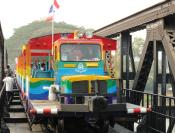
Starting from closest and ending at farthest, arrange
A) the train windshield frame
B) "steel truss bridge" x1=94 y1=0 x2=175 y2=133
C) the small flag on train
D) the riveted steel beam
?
the riveted steel beam, "steel truss bridge" x1=94 y1=0 x2=175 y2=133, the train windshield frame, the small flag on train

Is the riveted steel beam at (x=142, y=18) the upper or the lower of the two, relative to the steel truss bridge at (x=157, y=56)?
upper

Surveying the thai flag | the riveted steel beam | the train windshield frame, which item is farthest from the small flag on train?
the train windshield frame

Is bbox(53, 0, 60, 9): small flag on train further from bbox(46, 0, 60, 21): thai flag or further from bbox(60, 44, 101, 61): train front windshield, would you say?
bbox(60, 44, 101, 61): train front windshield

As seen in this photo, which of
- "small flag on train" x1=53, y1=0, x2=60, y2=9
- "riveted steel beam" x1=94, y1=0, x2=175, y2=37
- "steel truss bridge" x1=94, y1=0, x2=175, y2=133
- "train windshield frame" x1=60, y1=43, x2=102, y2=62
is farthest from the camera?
"small flag on train" x1=53, y1=0, x2=60, y2=9

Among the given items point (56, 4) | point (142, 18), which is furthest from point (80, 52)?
point (56, 4)

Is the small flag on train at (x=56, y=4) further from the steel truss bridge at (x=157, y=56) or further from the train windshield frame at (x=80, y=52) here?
the train windshield frame at (x=80, y=52)

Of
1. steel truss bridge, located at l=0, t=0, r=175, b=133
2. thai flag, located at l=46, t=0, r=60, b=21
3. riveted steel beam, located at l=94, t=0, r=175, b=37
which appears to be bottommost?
steel truss bridge, located at l=0, t=0, r=175, b=133

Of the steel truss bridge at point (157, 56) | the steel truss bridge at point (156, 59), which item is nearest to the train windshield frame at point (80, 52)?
the steel truss bridge at point (156, 59)

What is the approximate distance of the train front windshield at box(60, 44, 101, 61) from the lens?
12.2 m

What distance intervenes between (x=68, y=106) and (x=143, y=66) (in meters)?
3.89

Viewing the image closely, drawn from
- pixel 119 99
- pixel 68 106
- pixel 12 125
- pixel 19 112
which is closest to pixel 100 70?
pixel 119 99

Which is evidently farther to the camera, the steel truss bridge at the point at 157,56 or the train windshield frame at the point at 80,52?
the train windshield frame at the point at 80,52

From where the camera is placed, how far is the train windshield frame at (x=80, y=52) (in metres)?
12.2

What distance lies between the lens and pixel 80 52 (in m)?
12.4
